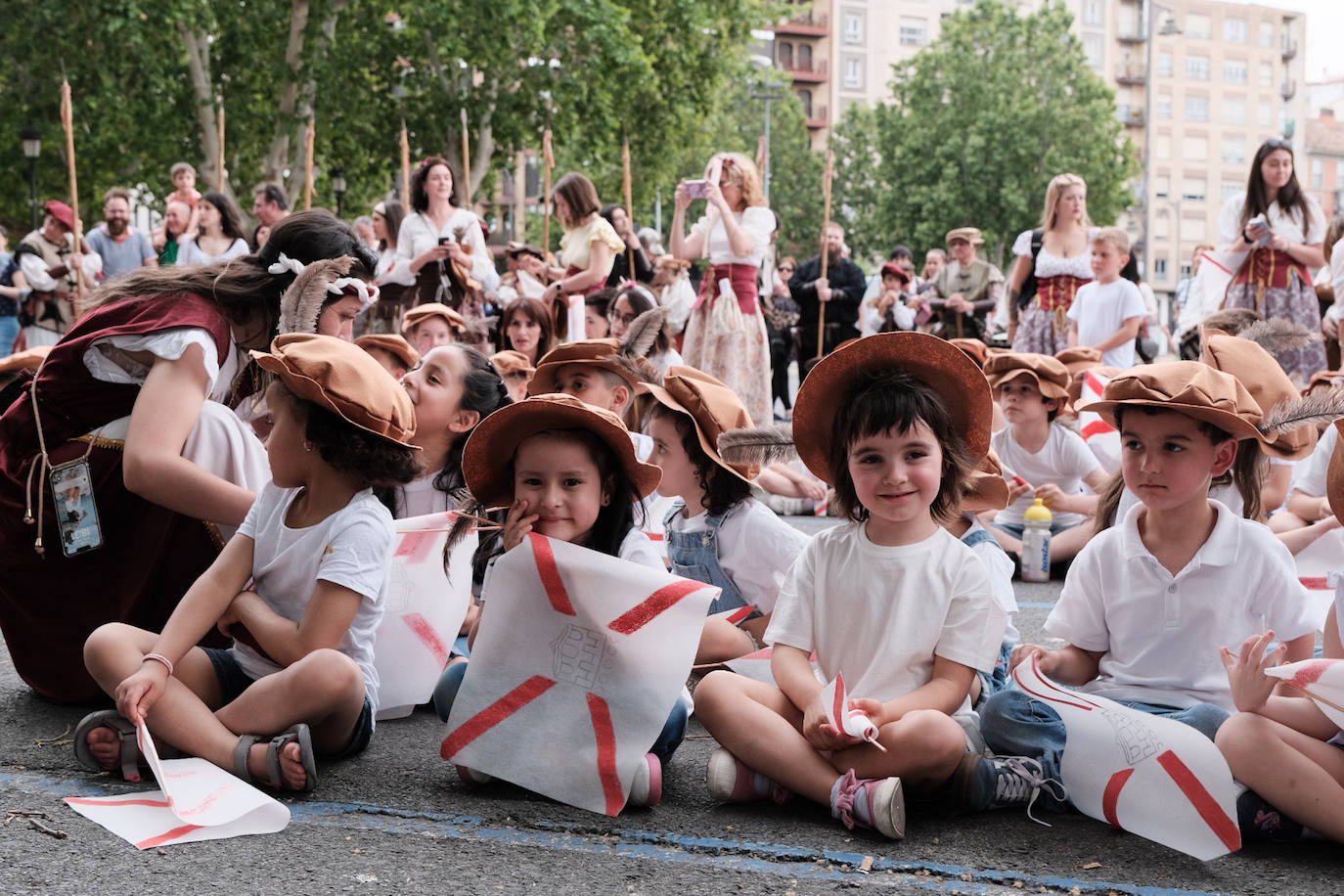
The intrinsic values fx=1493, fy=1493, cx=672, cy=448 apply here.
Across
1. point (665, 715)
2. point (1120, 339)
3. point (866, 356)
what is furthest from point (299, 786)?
point (1120, 339)

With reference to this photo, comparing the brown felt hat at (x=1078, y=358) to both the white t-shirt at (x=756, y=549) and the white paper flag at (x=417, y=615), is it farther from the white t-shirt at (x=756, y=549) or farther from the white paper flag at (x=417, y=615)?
the white paper flag at (x=417, y=615)

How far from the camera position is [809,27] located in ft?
227

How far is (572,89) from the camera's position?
24.8 metres

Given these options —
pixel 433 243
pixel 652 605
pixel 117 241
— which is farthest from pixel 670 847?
pixel 117 241

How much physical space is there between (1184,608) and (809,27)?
69.0 meters

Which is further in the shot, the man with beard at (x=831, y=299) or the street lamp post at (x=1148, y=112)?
the street lamp post at (x=1148, y=112)

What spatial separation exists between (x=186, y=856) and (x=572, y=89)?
2302cm

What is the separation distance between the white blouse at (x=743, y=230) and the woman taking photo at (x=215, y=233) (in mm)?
3113

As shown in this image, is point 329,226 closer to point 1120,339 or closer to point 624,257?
point 1120,339

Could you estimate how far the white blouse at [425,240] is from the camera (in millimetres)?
9094

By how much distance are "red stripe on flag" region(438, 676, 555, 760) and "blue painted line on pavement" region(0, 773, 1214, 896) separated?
6.5 inches

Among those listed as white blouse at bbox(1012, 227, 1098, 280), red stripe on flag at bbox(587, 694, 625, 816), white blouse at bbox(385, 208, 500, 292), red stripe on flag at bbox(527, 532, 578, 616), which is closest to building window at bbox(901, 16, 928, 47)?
white blouse at bbox(1012, 227, 1098, 280)

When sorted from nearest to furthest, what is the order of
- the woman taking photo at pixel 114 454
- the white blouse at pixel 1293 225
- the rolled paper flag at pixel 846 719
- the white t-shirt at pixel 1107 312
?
the rolled paper flag at pixel 846 719, the woman taking photo at pixel 114 454, the white blouse at pixel 1293 225, the white t-shirt at pixel 1107 312

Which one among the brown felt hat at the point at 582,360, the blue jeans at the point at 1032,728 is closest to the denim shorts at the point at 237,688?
the blue jeans at the point at 1032,728
